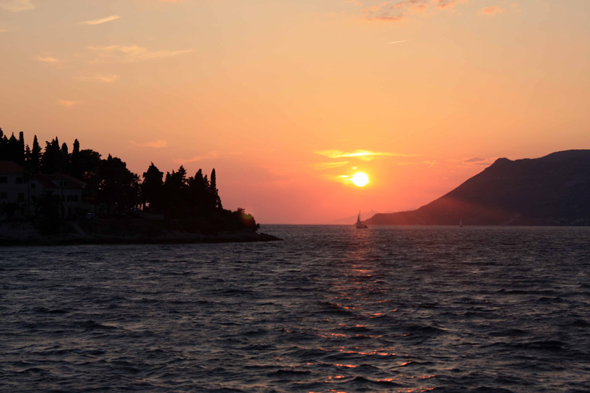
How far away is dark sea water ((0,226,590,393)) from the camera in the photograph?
21.0 metres

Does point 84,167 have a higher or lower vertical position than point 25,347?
higher

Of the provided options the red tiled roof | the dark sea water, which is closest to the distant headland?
the red tiled roof

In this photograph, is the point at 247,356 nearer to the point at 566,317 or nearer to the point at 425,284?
the point at 566,317

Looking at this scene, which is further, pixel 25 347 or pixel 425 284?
pixel 425 284

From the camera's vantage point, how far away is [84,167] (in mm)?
178875

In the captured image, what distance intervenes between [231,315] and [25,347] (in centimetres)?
1260

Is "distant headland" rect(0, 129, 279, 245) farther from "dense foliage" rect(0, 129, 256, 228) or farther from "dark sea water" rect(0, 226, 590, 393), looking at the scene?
"dark sea water" rect(0, 226, 590, 393)

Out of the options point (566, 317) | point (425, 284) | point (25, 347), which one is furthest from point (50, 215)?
point (566, 317)

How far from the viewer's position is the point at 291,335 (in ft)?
95.1

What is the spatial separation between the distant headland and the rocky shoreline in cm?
20

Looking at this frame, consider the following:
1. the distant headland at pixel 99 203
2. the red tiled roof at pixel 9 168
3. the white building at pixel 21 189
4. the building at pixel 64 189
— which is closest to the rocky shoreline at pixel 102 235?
the distant headland at pixel 99 203

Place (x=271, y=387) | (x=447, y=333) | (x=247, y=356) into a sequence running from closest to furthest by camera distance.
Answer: (x=271, y=387) < (x=247, y=356) < (x=447, y=333)

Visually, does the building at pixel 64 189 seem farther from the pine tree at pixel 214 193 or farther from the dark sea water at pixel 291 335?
the dark sea water at pixel 291 335

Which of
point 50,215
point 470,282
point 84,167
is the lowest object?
point 470,282
